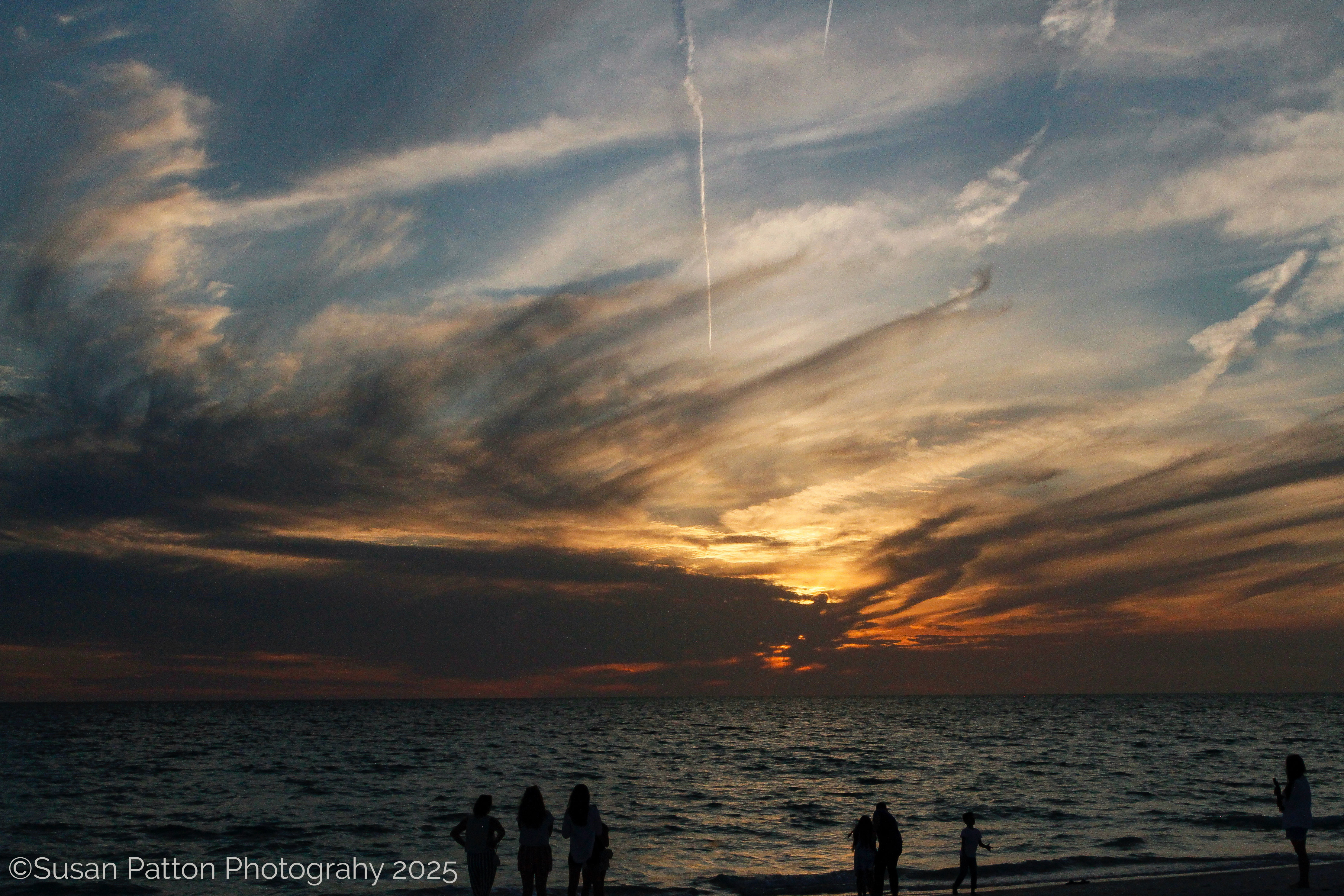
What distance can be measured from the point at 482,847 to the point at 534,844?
1.16 meters

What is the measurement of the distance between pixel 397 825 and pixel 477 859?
2459 cm

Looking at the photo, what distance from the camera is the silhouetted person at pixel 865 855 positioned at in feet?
63.5

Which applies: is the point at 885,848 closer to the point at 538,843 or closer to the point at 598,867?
the point at 598,867

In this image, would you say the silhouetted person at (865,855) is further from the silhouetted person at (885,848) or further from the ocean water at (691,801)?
the ocean water at (691,801)

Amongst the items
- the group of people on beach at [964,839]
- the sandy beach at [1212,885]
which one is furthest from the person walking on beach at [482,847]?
the sandy beach at [1212,885]

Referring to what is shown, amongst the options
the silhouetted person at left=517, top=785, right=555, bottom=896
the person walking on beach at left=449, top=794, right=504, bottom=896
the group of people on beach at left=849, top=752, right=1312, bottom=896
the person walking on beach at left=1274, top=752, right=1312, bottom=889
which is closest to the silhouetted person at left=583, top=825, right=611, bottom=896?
the silhouetted person at left=517, top=785, right=555, bottom=896

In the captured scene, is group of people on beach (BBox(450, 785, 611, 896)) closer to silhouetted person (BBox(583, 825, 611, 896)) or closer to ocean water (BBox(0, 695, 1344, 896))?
silhouetted person (BBox(583, 825, 611, 896))

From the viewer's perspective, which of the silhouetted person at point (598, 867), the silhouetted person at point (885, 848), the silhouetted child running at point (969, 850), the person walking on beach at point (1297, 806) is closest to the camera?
the silhouetted person at point (598, 867)

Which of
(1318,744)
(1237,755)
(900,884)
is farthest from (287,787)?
(1318,744)

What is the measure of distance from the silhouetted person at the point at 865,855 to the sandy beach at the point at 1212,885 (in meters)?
4.89

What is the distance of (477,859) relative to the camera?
16422mm

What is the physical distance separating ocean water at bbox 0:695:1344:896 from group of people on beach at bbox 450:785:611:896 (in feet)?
30.8

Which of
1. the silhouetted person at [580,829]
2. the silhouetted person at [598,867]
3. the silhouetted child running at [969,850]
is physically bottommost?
the silhouetted child running at [969,850]

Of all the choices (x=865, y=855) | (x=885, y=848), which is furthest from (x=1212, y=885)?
(x=865, y=855)
